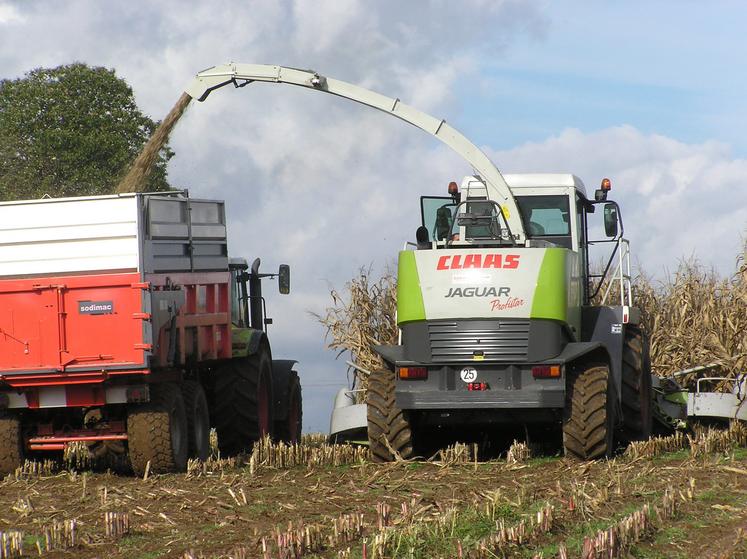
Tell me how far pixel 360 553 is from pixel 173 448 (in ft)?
18.8

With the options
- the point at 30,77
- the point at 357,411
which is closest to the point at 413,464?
the point at 357,411

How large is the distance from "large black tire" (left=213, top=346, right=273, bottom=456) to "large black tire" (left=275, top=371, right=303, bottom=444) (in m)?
1.53

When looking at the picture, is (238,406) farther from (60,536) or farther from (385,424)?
(60,536)

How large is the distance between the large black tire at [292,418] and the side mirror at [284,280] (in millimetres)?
1272

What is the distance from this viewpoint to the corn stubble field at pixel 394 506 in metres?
7.84

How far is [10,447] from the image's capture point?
1301 centimetres

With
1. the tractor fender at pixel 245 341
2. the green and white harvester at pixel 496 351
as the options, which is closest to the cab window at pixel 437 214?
the green and white harvester at pixel 496 351

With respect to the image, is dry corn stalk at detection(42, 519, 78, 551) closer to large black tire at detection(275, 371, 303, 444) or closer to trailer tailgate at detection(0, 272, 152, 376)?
trailer tailgate at detection(0, 272, 152, 376)

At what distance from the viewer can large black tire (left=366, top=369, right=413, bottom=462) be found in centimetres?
1328

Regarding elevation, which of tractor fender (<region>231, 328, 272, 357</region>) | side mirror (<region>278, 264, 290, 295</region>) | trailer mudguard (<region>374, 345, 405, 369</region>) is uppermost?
side mirror (<region>278, 264, 290, 295</region>)

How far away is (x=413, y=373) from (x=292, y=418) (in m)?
5.16

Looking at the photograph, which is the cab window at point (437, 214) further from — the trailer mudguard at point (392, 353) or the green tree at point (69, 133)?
the green tree at point (69, 133)

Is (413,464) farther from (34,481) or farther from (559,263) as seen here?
(34,481)

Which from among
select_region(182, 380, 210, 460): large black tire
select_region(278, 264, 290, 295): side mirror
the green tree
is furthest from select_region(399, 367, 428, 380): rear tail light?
the green tree
